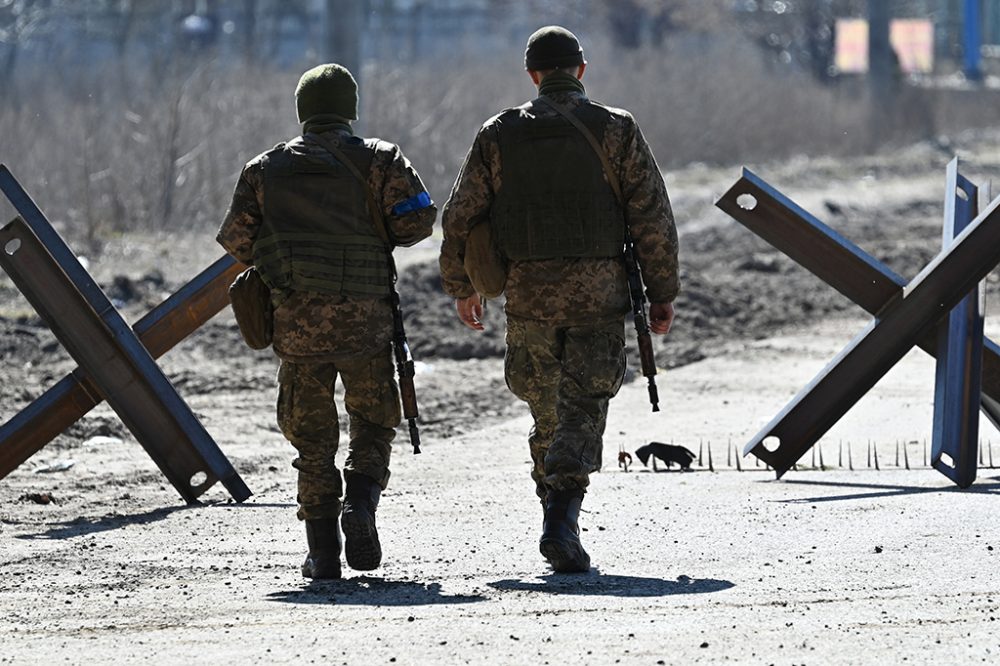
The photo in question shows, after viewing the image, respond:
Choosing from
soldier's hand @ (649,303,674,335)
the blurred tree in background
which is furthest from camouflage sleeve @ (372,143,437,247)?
the blurred tree in background

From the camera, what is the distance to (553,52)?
598 cm

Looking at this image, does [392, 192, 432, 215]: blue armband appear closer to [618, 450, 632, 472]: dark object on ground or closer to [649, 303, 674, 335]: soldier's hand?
[649, 303, 674, 335]: soldier's hand

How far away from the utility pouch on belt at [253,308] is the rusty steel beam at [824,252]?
86.2 inches

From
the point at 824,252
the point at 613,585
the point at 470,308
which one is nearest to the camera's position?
the point at 613,585

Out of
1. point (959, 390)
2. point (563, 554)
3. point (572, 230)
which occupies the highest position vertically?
point (572, 230)

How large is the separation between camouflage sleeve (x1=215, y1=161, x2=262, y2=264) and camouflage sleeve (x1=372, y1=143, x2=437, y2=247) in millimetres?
391

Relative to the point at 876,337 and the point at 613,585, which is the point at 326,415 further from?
the point at 876,337

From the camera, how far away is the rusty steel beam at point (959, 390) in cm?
693

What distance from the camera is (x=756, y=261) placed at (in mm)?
17188

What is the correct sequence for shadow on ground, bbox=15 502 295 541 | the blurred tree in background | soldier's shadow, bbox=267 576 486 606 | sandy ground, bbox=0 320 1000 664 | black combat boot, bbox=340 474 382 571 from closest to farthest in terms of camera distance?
sandy ground, bbox=0 320 1000 664 → soldier's shadow, bbox=267 576 486 606 → black combat boot, bbox=340 474 382 571 → shadow on ground, bbox=15 502 295 541 → the blurred tree in background

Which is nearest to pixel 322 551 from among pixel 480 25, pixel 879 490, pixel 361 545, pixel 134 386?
pixel 361 545

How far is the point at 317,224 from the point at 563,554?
4.25 ft

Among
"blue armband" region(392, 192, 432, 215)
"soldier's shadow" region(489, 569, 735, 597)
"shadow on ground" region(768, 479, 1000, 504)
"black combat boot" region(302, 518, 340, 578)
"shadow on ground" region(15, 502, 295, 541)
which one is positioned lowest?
"shadow on ground" region(768, 479, 1000, 504)

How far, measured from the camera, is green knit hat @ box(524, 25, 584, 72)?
19.6 feet
